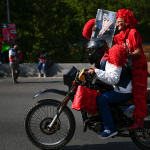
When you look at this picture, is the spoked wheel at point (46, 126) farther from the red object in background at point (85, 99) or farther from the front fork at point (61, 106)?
the red object in background at point (85, 99)

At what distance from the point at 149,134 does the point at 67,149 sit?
119 cm

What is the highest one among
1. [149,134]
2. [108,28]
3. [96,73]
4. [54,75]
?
[108,28]

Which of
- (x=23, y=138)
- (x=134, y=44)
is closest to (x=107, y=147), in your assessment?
(x=23, y=138)

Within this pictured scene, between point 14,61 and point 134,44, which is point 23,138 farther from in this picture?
point 14,61

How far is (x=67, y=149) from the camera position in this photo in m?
3.88

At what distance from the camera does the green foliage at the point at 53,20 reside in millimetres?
18594

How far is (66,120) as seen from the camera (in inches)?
148

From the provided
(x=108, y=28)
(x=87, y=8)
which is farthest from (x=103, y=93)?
(x=87, y=8)

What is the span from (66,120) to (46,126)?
294 millimetres

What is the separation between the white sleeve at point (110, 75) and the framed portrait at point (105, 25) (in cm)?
80

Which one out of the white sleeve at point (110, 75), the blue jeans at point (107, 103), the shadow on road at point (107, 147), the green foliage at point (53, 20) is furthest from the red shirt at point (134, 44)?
the green foliage at point (53, 20)

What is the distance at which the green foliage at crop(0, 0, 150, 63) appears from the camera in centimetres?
1859

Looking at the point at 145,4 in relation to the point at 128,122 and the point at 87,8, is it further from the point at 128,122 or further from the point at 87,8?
the point at 128,122

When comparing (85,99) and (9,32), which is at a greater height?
(9,32)
